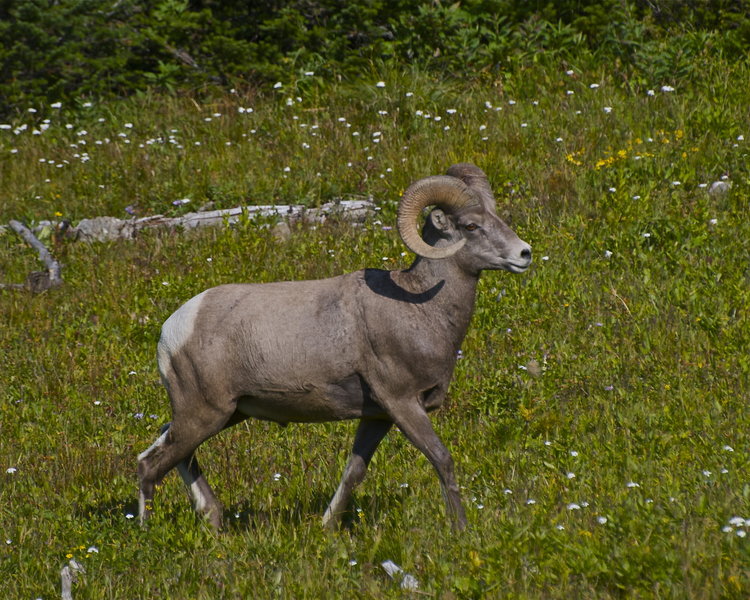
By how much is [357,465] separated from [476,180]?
5.93 feet

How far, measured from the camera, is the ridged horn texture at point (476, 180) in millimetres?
6523

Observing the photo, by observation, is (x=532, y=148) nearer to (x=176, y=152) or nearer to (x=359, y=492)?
(x=176, y=152)

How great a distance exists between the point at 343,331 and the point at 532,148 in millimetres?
6208

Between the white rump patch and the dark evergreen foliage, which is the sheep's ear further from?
the dark evergreen foliage

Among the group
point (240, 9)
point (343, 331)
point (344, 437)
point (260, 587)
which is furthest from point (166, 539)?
point (240, 9)

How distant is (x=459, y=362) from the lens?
360 inches

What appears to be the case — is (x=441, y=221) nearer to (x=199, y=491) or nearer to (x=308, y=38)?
(x=199, y=491)

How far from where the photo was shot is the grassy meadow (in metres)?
5.71

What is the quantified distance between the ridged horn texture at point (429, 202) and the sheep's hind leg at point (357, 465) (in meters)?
1.21

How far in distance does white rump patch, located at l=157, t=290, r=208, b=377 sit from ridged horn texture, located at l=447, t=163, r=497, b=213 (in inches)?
65.2

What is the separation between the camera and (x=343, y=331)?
21.3 feet

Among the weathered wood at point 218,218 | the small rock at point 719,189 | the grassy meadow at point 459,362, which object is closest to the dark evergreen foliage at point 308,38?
the grassy meadow at point 459,362

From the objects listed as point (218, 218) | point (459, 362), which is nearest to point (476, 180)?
point (459, 362)

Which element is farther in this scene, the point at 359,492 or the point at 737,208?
the point at 737,208
